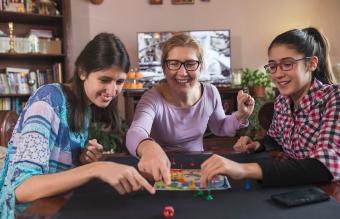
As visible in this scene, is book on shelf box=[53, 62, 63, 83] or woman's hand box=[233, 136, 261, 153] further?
book on shelf box=[53, 62, 63, 83]

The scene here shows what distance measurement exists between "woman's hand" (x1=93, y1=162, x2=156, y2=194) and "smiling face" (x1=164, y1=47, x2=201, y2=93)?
0.74 meters

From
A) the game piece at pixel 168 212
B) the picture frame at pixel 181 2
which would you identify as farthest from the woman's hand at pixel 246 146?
the picture frame at pixel 181 2

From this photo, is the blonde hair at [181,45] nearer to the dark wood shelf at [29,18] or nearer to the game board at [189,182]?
the game board at [189,182]

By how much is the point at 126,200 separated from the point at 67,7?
3.33m

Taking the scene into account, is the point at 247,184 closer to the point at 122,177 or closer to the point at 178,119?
the point at 122,177

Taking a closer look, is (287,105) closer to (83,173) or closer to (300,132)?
(300,132)

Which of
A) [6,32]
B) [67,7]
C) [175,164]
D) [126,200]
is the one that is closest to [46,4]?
[67,7]

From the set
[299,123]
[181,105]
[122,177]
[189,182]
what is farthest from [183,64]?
[122,177]

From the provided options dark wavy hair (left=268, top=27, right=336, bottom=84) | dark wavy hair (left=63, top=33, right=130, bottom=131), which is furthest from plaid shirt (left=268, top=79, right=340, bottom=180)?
dark wavy hair (left=63, top=33, right=130, bottom=131)

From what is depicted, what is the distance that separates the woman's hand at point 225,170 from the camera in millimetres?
901

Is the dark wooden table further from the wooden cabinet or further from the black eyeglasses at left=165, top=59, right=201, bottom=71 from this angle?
the wooden cabinet

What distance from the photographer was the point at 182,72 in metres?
1.53

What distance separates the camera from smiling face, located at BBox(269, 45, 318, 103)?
125 cm

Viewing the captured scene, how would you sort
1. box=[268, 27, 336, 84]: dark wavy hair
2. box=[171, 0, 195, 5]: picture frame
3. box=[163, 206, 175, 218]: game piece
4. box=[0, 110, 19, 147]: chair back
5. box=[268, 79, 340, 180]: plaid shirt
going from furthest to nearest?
box=[171, 0, 195, 5]: picture frame
box=[0, 110, 19, 147]: chair back
box=[268, 27, 336, 84]: dark wavy hair
box=[268, 79, 340, 180]: plaid shirt
box=[163, 206, 175, 218]: game piece
